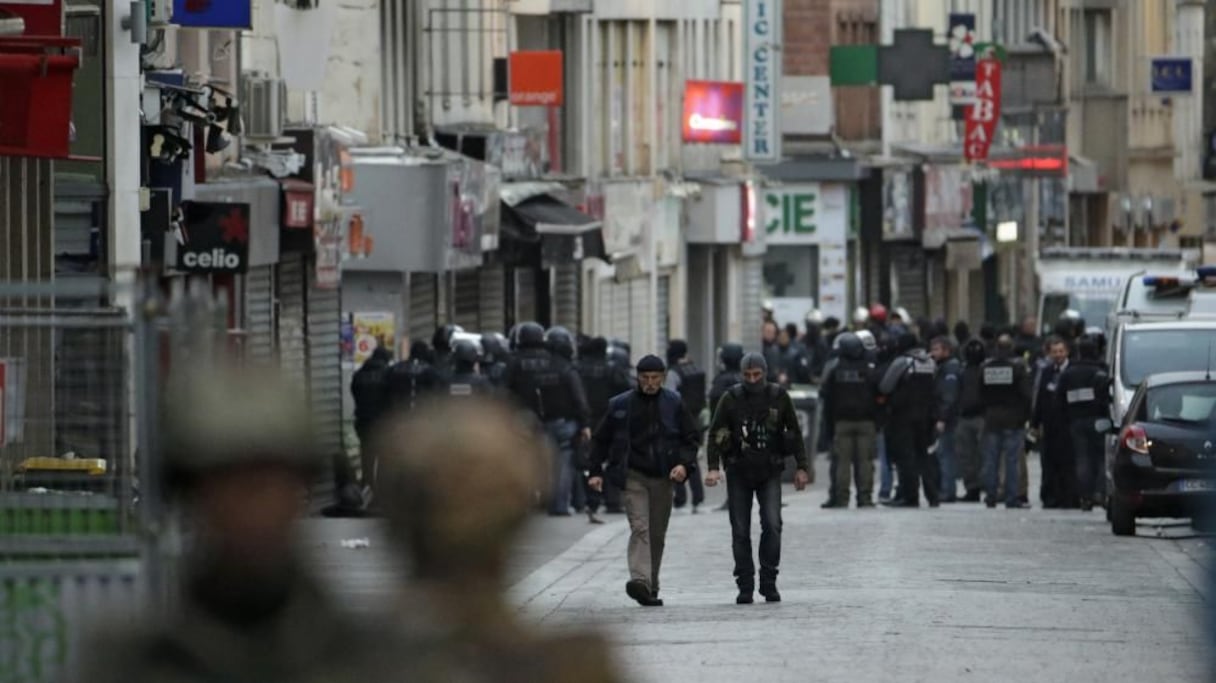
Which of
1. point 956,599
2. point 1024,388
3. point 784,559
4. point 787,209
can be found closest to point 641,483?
point 956,599

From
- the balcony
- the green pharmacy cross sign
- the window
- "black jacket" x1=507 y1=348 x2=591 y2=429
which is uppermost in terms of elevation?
the window

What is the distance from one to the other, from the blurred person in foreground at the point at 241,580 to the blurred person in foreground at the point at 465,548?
0.11 m

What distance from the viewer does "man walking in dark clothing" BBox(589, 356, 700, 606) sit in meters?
18.2

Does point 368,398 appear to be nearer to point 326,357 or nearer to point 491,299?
point 326,357

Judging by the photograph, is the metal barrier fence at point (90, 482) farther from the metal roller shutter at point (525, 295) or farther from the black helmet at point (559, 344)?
the metal roller shutter at point (525, 295)

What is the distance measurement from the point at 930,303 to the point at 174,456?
65034mm

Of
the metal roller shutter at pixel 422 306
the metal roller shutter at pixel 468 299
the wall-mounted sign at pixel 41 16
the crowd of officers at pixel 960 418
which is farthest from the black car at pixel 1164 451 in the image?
the metal roller shutter at pixel 468 299

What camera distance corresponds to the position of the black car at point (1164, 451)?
80.9 feet

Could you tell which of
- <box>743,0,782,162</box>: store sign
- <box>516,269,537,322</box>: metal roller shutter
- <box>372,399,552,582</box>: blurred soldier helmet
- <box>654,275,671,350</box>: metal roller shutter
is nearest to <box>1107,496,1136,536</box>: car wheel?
<box>516,269,537,322</box>: metal roller shutter

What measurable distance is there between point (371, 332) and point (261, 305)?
157 inches

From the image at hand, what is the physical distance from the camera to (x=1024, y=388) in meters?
30.1

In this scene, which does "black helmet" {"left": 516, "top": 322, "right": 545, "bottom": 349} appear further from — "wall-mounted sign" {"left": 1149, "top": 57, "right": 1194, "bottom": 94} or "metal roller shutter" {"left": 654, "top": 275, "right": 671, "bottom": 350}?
"wall-mounted sign" {"left": 1149, "top": 57, "right": 1194, "bottom": 94}

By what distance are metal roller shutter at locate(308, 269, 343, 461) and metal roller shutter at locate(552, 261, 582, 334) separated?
1210cm

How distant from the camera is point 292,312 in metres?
30.5
